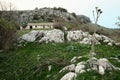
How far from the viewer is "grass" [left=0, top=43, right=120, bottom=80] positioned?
13398mm

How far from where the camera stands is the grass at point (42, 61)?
13.4 metres

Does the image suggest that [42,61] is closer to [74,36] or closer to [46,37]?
[46,37]

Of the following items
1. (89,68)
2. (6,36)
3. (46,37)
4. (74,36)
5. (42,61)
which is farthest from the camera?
(74,36)

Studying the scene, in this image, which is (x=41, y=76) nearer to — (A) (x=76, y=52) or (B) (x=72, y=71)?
(B) (x=72, y=71)

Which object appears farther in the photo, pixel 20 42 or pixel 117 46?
pixel 20 42

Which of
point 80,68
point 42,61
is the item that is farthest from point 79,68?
point 42,61

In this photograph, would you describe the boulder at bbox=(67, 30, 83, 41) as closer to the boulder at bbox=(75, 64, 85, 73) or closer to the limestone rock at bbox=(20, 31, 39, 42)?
the limestone rock at bbox=(20, 31, 39, 42)

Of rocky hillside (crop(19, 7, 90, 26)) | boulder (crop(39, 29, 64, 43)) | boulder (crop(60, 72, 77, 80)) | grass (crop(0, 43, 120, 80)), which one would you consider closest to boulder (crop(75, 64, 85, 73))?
boulder (crop(60, 72, 77, 80))

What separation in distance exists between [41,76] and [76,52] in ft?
14.7

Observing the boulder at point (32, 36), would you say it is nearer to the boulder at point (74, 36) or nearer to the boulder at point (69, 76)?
the boulder at point (74, 36)

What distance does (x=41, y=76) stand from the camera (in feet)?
46.0

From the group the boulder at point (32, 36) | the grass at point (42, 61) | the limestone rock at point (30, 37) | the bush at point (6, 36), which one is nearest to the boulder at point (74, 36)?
the grass at point (42, 61)

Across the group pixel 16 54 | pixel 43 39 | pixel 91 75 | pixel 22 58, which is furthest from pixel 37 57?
pixel 91 75

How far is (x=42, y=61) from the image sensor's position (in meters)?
16.4
